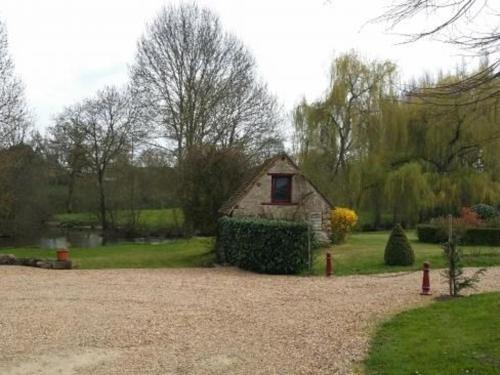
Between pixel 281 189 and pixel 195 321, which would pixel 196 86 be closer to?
pixel 281 189

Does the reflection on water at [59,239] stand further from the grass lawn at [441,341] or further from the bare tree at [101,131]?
the grass lawn at [441,341]

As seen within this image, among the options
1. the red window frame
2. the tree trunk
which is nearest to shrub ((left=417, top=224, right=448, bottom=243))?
the red window frame

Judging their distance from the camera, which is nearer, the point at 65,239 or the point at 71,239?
the point at 65,239

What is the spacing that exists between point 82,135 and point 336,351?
36.9 meters

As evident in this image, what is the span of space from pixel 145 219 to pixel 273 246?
85.5 feet

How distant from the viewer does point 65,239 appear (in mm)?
37156

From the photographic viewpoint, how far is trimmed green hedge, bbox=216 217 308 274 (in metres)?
16.2

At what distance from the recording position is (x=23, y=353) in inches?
288

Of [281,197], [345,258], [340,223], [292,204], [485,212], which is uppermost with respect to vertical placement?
[281,197]

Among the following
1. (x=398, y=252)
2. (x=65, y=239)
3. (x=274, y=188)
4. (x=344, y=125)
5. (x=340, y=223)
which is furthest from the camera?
(x=65, y=239)

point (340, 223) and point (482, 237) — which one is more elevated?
point (340, 223)

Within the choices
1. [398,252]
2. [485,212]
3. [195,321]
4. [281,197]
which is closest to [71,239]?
[281,197]

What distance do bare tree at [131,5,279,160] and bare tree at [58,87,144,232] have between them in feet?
27.9

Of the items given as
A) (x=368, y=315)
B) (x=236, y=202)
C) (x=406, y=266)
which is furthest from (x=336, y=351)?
(x=236, y=202)
